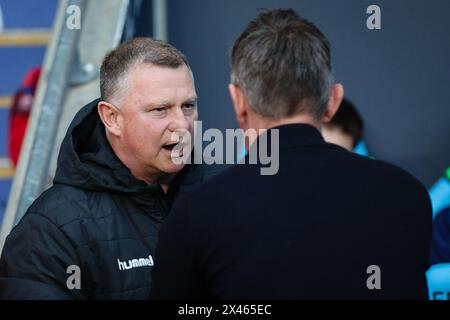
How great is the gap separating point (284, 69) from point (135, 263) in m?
0.86

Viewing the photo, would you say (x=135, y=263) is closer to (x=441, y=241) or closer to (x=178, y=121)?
(x=178, y=121)

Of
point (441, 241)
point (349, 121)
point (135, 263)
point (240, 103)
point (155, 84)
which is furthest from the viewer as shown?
point (349, 121)

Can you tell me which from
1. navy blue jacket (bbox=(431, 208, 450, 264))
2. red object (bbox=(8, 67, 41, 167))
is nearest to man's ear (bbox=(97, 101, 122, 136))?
navy blue jacket (bbox=(431, 208, 450, 264))

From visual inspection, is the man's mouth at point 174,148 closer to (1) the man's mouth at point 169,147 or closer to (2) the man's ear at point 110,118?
(1) the man's mouth at point 169,147

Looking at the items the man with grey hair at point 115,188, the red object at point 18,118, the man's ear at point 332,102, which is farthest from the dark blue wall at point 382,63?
the man's ear at point 332,102

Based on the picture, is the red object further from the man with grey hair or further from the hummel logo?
the hummel logo

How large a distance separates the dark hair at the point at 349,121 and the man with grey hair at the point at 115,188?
1840mm

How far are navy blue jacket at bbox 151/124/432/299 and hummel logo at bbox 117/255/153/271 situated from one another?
55 centimetres

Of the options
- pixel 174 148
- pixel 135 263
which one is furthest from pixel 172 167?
pixel 135 263

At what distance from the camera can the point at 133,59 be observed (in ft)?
8.91

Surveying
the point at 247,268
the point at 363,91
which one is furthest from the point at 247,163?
the point at 363,91

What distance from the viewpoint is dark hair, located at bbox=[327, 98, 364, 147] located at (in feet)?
15.1

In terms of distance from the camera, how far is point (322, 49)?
203cm

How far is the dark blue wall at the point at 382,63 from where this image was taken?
4676mm
